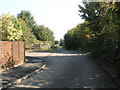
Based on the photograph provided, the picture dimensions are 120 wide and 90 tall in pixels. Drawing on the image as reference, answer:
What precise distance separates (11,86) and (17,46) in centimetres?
654

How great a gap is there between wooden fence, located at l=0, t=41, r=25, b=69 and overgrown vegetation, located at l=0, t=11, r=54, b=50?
4.91 metres

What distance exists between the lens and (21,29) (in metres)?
29.3

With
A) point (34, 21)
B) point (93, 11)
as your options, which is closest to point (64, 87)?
point (93, 11)

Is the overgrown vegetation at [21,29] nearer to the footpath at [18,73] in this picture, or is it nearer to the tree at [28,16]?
the tree at [28,16]

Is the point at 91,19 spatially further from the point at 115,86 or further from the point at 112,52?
the point at 115,86

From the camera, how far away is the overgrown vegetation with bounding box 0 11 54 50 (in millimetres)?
17953

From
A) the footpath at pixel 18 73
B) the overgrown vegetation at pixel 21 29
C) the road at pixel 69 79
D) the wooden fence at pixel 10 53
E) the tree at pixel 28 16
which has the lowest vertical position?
the road at pixel 69 79

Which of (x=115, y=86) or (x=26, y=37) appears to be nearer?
(x=115, y=86)

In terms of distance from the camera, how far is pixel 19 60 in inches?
537

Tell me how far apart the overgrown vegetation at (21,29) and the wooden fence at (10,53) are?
4.91m

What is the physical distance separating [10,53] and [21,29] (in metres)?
18.6

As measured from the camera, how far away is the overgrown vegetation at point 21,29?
17953 mm

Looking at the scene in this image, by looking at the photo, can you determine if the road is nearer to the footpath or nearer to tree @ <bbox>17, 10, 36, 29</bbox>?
the footpath

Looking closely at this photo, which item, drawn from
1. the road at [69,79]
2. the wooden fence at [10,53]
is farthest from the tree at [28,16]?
the road at [69,79]
